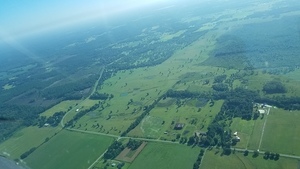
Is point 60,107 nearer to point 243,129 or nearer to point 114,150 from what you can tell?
point 114,150

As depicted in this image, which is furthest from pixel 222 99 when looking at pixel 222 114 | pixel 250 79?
pixel 250 79

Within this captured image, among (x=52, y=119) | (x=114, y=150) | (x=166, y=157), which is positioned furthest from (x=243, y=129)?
(x=52, y=119)

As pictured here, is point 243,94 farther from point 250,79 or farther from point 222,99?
point 250,79

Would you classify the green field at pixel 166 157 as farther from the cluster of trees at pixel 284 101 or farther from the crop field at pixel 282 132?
the cluster of trees at pixel 284 101

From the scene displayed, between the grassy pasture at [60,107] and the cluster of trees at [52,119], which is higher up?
the cluster of trees at [52,119]

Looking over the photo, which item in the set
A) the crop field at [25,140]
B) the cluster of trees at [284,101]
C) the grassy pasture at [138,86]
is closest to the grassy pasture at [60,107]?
the crop field at [25,140]

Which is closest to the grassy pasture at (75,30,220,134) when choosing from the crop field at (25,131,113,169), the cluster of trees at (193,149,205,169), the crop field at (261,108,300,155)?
the crop field at (25,131,113,169)

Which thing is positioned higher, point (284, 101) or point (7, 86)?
point (284, 101)
